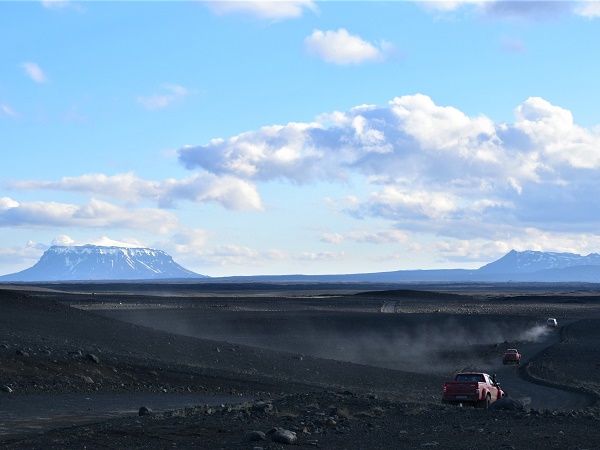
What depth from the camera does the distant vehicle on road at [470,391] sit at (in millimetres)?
30266

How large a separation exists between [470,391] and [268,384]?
8.14m

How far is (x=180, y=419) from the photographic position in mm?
20578

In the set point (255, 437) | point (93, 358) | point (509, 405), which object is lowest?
point (509, 405)

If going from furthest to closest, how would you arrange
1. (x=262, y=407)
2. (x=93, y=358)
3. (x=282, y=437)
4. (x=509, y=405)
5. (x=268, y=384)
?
(x=268, y=384) < (x=93, y=358) < (x=509, y=405) < (x=262, y=407) < (x=282, y=437)

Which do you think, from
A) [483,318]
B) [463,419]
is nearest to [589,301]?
[483,318]

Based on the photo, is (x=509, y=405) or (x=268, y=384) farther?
(x=268, y=384)

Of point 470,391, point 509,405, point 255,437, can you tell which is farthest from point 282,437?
point 470,391

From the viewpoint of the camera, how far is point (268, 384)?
34656 millimetres

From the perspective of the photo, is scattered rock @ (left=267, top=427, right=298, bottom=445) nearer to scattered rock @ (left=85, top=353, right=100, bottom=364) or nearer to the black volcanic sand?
the black volcanic sand

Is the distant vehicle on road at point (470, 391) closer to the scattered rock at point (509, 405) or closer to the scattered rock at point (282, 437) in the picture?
the scattered rock at point (509, 405)

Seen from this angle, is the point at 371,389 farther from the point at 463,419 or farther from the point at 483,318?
the point at 483,318

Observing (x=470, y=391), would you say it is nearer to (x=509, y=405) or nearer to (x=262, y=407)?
(x=509, y=405)

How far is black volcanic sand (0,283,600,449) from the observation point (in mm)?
18938

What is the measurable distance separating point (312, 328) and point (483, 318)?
24.9m
